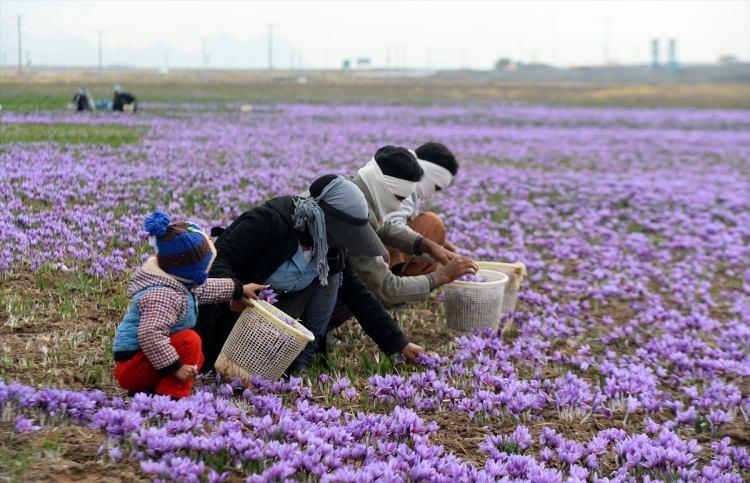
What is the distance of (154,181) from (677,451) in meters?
7.78

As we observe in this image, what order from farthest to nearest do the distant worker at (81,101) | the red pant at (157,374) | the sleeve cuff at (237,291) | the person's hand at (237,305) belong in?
the distant worker at (81,101) < the person's hand at (237,305) < the sleeve cuff at (237,291) < the red pant at (157,374)

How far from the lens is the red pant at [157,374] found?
154 inches

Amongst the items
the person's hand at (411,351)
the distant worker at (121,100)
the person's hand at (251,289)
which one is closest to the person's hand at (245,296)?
the person's hand at (251,289)

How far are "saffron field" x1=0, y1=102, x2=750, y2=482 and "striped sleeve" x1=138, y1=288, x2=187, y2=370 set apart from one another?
0.71 ft

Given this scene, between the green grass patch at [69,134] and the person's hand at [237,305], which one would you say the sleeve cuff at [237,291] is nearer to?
the person's hand at [237,305]

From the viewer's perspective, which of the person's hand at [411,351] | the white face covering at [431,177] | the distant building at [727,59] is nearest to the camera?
the person's hand at [411,351]

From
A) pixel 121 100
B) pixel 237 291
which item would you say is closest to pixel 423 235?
pixel 237 291

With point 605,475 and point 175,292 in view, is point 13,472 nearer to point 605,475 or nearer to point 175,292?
point 175,292

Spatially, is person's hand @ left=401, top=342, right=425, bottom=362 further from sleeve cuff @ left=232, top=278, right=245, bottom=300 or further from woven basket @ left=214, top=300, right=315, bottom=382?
sleeve cuff @ left=232, top=278, right=245, bottom=300

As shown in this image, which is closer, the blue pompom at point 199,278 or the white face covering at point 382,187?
the blue pompom at point 199,278

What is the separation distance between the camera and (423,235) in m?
6.60

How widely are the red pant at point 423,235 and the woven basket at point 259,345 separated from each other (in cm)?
203

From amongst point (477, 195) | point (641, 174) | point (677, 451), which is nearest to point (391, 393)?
point (677, 451)

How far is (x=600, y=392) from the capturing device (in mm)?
5422
